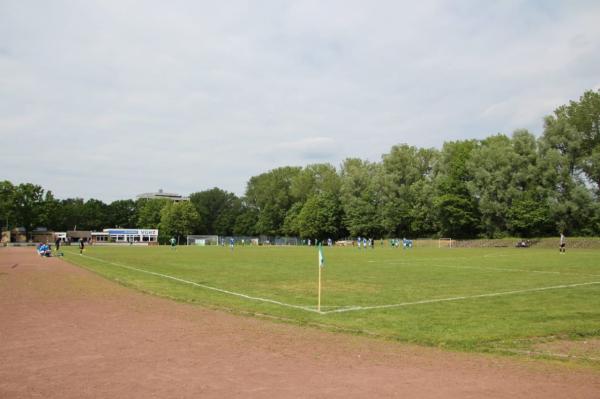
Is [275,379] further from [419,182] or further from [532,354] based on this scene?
[419,182]

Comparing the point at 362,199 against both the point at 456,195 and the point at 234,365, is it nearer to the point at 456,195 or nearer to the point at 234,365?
the point at 456,195

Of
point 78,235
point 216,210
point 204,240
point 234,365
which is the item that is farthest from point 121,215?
point 234,365

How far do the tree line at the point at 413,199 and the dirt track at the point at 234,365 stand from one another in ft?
232

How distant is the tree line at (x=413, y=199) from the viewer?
239ft

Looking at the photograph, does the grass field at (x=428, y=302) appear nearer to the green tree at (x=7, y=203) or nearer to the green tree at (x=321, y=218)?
the green tree at (x=321, y=218)

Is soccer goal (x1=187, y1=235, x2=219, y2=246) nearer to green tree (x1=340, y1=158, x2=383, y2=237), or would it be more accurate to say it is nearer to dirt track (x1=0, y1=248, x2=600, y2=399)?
green tree (x1=340, y1=158, x2=383, y2=237)

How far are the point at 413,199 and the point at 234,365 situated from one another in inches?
3721

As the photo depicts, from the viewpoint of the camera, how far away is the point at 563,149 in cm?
7469

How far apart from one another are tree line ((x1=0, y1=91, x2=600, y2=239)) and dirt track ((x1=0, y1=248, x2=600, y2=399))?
70.7 metres

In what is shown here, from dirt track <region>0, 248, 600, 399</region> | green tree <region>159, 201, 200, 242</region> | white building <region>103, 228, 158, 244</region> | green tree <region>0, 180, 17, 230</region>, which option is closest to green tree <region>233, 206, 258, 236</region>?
green tree <region>159, 201, 200, 242</region>

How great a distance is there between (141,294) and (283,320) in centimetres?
776

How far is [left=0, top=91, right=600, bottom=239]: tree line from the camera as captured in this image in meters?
72.8

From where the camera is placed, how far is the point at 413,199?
325ft

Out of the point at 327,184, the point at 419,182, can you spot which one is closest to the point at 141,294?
the point at 419,182
